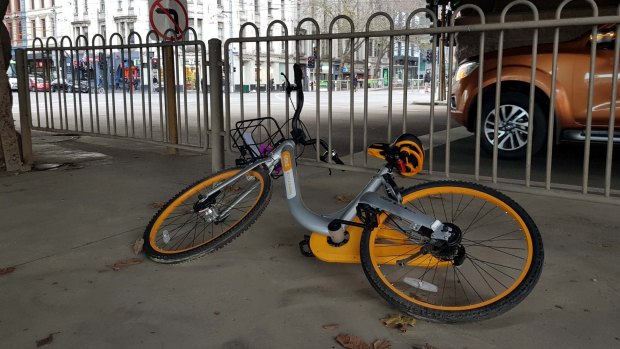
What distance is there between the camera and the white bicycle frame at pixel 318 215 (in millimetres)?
2895

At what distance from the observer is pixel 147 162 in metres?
7.28

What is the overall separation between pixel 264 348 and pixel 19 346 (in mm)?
1115

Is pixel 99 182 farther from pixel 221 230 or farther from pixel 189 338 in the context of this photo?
pixel 189 338

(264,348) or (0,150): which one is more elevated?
(0,150)

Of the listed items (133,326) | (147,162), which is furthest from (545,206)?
(147,162)

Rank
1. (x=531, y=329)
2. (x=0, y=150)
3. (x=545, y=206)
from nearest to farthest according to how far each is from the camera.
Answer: (x=531, y=329) < (x=545, y=206) < (x=0, y=150)

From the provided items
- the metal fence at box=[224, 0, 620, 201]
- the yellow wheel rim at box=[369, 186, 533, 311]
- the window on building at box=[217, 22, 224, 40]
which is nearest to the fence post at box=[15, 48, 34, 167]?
the metal fence at box=[224, 0, 620, 201]

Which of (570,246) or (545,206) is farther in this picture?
(545,206)

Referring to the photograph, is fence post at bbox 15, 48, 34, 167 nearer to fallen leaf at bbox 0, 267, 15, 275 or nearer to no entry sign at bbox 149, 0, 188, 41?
no entry sign at bbox 149, 0, 188, 41

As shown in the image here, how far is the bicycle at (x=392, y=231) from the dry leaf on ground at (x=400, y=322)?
0.17ft

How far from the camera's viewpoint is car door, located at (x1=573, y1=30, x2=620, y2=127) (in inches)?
216

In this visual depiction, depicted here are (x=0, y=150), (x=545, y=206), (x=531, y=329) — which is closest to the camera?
(x=531, y=329)

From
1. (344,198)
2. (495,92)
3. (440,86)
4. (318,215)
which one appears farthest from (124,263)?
(495,92)

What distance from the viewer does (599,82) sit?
5.73m
